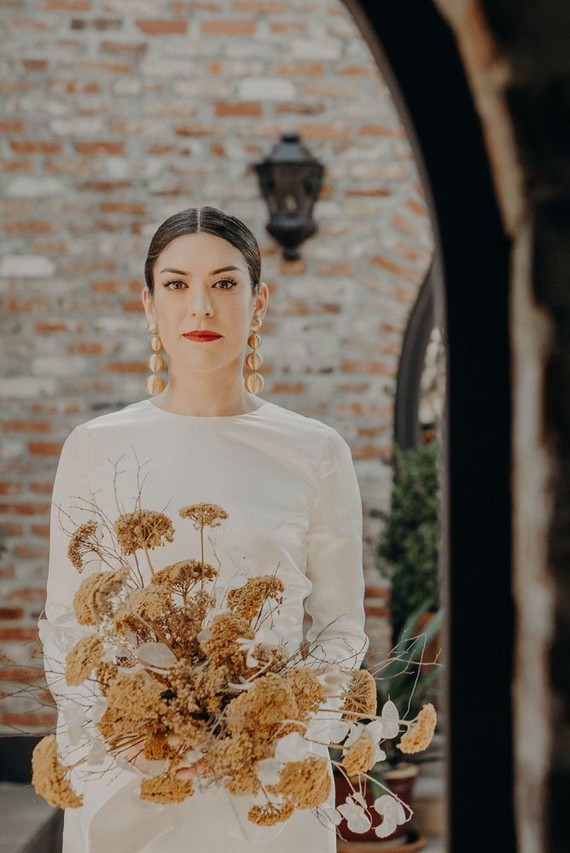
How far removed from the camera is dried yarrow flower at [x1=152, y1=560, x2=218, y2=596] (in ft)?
4.63

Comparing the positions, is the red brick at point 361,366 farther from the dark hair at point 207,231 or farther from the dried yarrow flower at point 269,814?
the dried yarrow flower at point 269,814

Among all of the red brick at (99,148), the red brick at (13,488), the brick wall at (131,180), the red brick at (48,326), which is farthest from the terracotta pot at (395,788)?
the red brick at (99,148)

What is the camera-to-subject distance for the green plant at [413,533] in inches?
156

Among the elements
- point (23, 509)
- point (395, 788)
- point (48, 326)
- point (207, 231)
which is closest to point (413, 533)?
point (395, 788)

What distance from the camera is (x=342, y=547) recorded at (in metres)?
1.93

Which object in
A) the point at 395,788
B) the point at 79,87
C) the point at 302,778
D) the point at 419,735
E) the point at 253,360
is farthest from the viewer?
the point at 79,87

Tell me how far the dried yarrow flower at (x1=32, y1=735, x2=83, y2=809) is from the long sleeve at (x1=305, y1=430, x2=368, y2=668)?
0.61 m

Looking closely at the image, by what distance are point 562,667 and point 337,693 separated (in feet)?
2.55

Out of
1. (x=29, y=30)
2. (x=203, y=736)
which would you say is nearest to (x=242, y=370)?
(x=203, y=736)

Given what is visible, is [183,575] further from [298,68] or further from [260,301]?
[298,68]

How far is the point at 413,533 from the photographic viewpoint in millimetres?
3961

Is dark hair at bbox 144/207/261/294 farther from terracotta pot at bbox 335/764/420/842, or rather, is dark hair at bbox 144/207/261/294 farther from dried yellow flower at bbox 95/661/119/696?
terracotta pot at bbox 335/764/420/842

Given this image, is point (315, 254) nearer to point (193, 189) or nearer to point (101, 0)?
point (193, 189)

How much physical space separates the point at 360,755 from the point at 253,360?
0.88 m
